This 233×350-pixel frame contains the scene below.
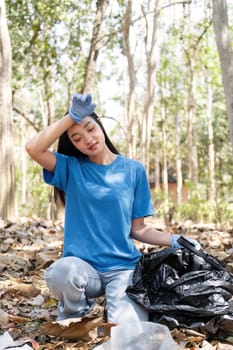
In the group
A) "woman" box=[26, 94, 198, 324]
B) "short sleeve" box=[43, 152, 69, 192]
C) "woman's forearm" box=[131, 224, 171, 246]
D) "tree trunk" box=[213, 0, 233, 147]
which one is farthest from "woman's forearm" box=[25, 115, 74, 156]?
"tree trunk" box=[213, 0, 233, 147]

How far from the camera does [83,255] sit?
2848 millimetres

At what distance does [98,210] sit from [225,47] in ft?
8.56

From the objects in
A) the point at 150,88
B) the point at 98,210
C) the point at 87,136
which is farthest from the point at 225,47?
the point at 150,88

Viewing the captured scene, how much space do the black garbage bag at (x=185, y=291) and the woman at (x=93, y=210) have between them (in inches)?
3.0

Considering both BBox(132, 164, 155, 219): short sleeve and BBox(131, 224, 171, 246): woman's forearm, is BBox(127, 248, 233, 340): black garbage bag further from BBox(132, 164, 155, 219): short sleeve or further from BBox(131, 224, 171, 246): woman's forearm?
BBox(132, 164, 155, 219): short sleeve

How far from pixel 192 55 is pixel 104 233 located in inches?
635

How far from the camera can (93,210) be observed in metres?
2.88

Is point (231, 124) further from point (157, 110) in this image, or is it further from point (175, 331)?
point (157, 110)

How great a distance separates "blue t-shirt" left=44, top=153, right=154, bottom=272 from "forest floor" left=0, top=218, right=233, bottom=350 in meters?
0.33

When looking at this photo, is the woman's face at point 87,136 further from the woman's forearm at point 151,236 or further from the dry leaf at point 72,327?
the dry leaf at point 72,327

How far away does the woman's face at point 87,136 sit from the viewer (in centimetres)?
286

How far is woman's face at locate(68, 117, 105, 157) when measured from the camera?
2856 millimetres

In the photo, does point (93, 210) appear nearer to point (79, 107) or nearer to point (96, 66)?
point (79, 107)

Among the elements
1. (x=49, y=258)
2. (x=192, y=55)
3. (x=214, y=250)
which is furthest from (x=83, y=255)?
(x=192, y=55)
